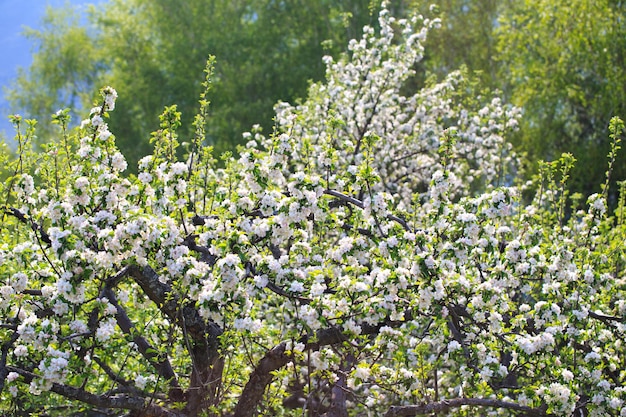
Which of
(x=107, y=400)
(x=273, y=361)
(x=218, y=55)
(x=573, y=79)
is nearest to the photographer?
(x=107, y=400)

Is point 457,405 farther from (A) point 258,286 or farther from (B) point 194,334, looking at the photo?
(B) point 194,334

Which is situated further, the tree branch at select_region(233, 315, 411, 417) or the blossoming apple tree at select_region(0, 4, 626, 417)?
the tree branch at select_region(233, 315, 411, 417)

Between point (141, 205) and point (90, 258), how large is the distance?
3.05 ft

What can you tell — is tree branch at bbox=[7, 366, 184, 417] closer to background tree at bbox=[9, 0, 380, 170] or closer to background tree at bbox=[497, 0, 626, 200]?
background tree at bbox=[497, 0, 626, 200]

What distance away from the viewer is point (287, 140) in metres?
6.09

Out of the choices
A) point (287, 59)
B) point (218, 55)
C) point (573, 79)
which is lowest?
point (573, 79)

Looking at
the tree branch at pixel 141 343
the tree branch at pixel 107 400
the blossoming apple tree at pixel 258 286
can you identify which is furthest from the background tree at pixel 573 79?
the tree branch at pixel 107 400

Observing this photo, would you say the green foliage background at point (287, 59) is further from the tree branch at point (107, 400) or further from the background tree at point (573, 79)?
the tree branch at point (107, 400)

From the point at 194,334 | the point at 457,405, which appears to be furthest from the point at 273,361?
the point at 457,405

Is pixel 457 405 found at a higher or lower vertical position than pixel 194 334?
lower

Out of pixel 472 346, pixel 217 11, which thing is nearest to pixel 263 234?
pixel 472 346

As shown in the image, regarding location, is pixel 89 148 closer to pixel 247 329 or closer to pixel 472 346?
pixel 247 329

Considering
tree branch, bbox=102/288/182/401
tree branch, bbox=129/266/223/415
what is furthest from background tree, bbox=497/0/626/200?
tree branch, bbox=102/288/182/401

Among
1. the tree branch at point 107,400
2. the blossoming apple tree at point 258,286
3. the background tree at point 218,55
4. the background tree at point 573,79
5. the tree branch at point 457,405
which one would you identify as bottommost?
the tree branch at point 107,400
